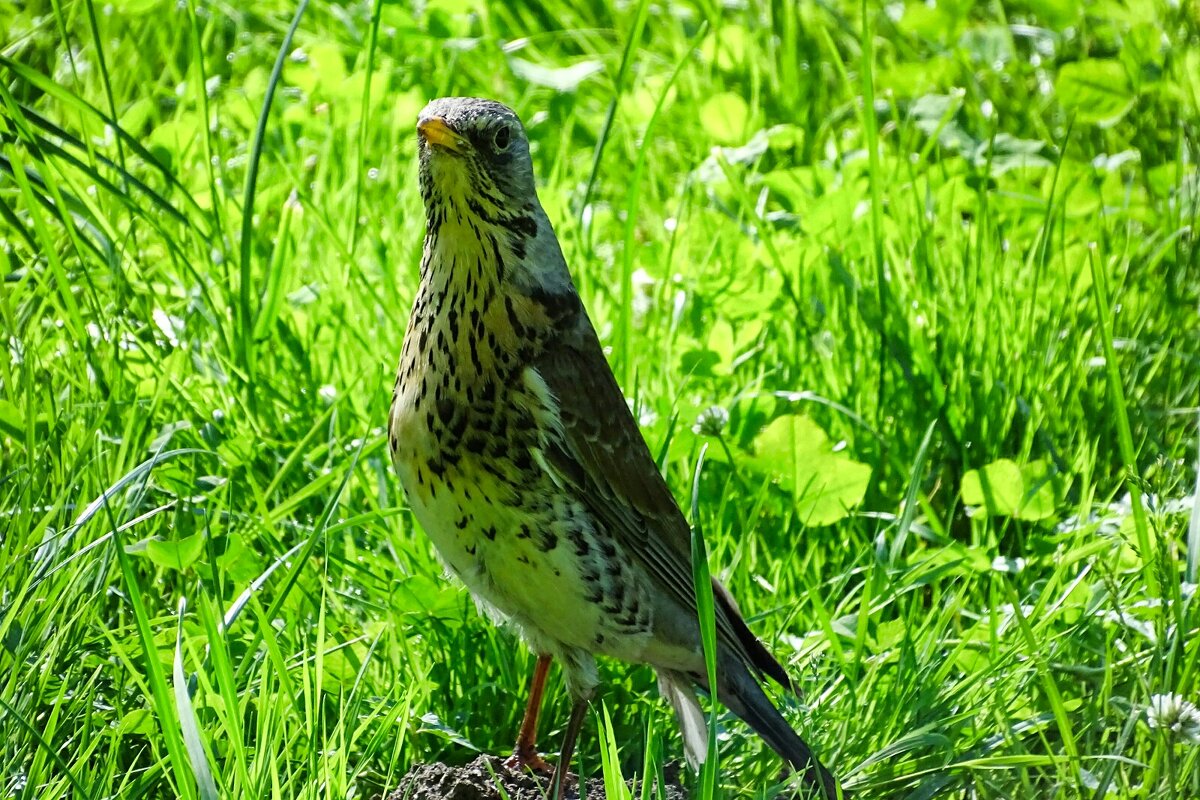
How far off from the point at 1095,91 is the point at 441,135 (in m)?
3.39

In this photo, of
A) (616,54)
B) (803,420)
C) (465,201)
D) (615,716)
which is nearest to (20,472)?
(465,201)

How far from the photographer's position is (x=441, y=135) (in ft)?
9.59

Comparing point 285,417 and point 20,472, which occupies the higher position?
point 20,472

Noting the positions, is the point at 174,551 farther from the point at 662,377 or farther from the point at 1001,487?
the point at 1001,487

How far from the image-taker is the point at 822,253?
15.3 ft

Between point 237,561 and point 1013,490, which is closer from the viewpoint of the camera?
point 237,561

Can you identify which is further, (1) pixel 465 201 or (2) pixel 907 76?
(2) pixel 907 76

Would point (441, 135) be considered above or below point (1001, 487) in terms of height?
above

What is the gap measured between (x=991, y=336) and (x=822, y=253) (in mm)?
645

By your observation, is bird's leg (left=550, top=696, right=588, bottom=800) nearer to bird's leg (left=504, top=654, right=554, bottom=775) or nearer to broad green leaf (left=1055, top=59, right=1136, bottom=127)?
bird's leg (left=504, top=654, right=554, bottom=775)

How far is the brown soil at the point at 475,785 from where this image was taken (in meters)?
3.03

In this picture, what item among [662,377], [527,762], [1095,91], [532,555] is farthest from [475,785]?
[1095,91]

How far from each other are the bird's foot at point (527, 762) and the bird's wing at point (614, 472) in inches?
18.1

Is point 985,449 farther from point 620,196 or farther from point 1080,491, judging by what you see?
point 620,196
